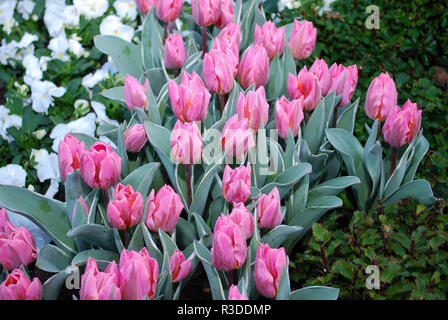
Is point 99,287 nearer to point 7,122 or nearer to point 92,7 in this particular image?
point 7,122

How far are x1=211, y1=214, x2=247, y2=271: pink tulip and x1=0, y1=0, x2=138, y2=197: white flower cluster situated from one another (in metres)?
1.07

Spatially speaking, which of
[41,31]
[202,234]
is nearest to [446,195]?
[202,234]

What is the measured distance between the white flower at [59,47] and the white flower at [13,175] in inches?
31.5

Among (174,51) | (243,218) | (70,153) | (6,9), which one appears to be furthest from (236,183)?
(6,9)

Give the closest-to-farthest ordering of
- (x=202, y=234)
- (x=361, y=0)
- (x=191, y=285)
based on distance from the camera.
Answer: (x=202, y=234), (x=191, y=285), (x=361, y=0)

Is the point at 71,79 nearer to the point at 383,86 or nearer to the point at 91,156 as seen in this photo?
the point at 91,156

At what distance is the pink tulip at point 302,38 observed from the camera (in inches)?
75.1

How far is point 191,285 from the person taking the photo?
5.76 ft

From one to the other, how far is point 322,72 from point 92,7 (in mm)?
1771

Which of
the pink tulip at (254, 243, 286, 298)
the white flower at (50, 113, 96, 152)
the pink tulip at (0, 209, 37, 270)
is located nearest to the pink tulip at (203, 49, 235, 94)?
the pink tulip at (254, 243, 286, 298)

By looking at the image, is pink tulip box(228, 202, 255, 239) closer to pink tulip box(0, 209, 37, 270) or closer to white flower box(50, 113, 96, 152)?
pink tulip box(0, 209, 37, 270)

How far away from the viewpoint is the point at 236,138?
142 cm

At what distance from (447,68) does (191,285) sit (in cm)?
182

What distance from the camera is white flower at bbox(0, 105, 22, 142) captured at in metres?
2.40
